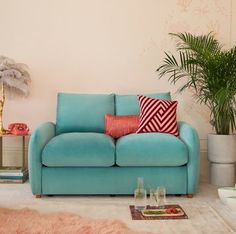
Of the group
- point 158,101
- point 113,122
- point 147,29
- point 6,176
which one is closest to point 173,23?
point 147,29

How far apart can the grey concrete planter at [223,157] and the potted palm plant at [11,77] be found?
199 centimetres

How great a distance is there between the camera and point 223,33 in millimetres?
3686

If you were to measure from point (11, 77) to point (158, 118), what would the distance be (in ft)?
5.11

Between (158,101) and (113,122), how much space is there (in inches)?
18.5

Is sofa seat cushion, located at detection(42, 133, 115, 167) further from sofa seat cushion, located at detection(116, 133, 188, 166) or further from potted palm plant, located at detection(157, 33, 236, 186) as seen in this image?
potted palm plant, located at detection(157, 33, 236, 186)

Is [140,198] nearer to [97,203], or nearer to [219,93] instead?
[97,203]

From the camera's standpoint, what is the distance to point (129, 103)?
3.41 m

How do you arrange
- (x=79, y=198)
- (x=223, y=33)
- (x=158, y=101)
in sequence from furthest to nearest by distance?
(x=223, y=33), (x=158, y=101), (x=79, y=198)

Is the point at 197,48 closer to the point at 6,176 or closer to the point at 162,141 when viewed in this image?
the point at 162,141

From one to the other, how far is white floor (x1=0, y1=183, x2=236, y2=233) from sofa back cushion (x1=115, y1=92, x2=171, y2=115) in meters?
0.91

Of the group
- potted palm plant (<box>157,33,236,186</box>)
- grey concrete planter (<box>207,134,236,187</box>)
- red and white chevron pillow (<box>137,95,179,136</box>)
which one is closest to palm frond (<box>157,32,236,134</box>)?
potted palm plant (<box>157,33,236,186</box>)

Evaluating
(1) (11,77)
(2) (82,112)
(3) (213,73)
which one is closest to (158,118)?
(3) (213,73)

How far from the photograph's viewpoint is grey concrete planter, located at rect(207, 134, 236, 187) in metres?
3.09

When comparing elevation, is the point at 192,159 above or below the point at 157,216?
above
